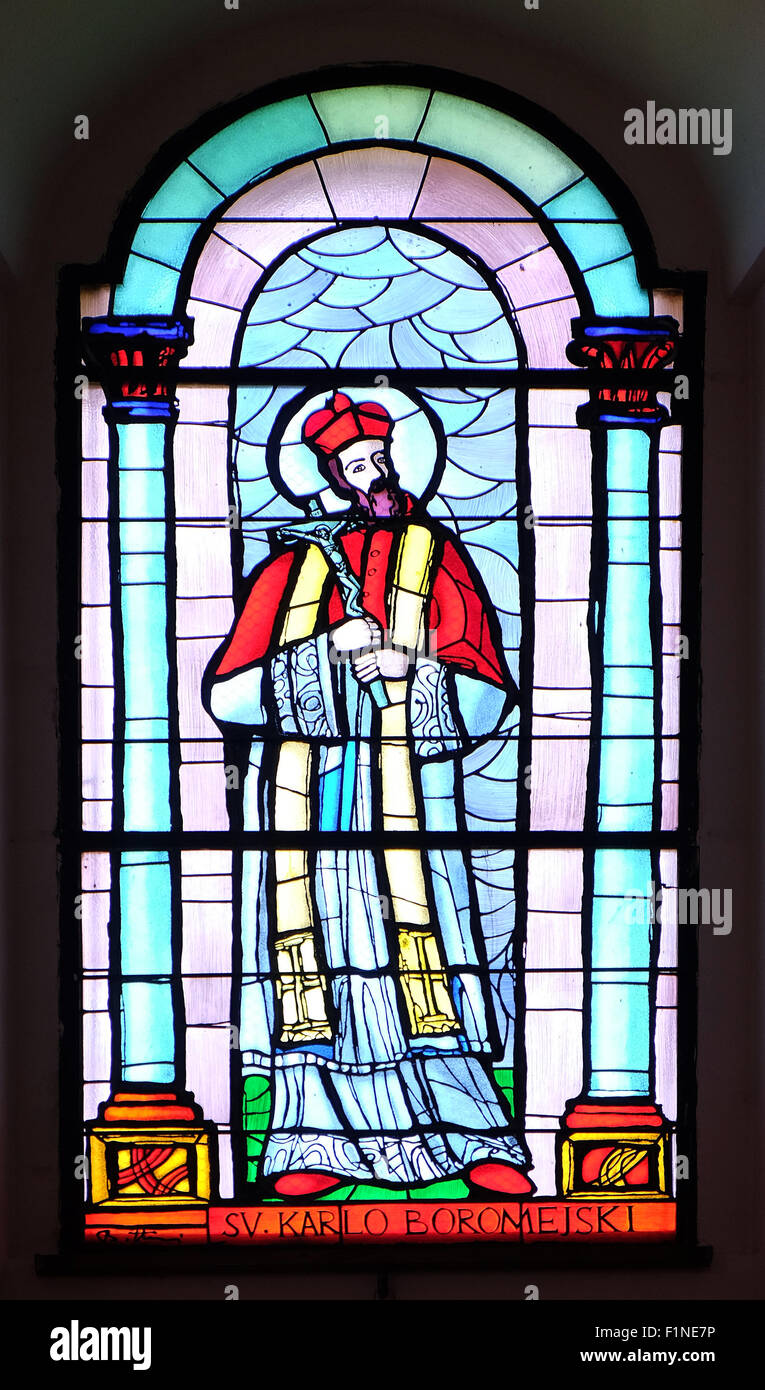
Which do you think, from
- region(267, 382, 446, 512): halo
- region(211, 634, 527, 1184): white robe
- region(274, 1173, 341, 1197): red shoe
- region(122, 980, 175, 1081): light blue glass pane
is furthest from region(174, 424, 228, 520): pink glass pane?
region(274, 1173, 341, 1197): red shoe

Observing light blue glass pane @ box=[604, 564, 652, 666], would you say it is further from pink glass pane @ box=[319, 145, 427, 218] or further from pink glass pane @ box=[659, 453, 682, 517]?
pink glass pane @ box=[319, 145, 427, 218]

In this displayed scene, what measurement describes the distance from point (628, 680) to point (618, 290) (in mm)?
1118

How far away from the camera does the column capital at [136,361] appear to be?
395 centimetres

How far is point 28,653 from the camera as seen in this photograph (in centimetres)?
391

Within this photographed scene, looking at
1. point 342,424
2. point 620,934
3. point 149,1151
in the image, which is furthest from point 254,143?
point 149,1151

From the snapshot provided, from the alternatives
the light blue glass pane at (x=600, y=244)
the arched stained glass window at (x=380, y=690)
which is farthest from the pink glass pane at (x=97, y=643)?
the light blue glass pane at (x=600, y=244)

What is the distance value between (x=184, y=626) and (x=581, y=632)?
Result: 1.11 meters

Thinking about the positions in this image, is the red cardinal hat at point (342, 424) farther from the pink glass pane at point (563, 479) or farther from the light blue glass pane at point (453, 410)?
the pink glass pane at point (563, 479)

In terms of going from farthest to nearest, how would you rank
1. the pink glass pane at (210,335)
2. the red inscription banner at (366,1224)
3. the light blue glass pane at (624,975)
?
the pink glass pane at (210,335) < the light blue glass pane at (624,975) < the red inscription banner at (366,1224)

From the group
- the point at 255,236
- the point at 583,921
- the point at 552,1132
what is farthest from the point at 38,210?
the point at 552,1132

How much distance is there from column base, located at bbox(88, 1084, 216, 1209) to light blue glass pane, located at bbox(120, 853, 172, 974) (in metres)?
0.34

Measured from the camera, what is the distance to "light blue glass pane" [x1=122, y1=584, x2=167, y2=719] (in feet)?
12.9

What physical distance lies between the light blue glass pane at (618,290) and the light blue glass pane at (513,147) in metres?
0.29

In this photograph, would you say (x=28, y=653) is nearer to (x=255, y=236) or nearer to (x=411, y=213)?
(x=255, y=236)
